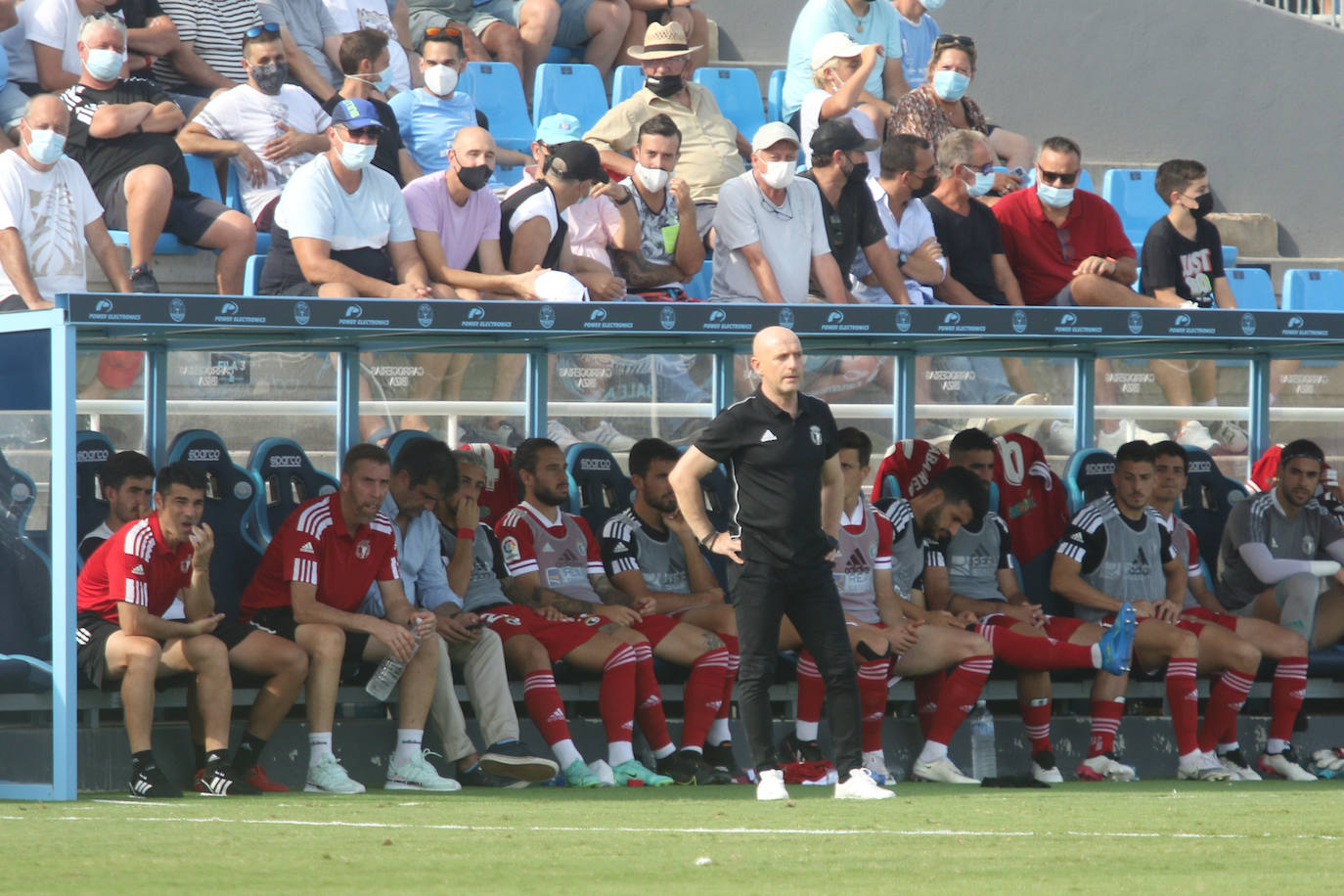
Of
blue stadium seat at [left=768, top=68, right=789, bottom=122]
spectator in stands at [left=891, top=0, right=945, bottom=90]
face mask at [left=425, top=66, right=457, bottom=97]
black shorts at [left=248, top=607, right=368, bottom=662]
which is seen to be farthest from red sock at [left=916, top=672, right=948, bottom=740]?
spectator in stands at [left=891, top=0, right=945, bottom=90]

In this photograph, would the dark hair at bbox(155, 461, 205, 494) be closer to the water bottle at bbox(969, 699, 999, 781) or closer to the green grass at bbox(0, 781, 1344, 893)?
the green grass at bbox(0, 781, 1344, 893)

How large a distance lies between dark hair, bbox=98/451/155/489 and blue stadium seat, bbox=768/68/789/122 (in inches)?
279

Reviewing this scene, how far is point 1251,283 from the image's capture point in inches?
524

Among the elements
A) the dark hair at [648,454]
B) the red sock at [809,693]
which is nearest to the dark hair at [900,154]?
the dark hair at [648,454]

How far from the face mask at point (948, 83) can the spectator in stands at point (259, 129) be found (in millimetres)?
4016

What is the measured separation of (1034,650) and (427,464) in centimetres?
324

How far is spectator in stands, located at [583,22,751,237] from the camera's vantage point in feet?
39.9

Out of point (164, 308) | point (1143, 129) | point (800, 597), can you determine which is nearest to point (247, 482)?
point (164, 308)

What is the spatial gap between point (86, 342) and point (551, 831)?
13.4ft

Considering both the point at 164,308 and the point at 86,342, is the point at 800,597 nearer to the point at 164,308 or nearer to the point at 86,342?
the point at 164,308

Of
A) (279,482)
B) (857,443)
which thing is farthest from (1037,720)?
(279,482)

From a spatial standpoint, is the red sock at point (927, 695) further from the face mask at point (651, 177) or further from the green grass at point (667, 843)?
the face mask at point (651, 177)

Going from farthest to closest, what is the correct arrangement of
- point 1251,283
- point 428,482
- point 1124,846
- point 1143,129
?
point 1143,129 < point 1251,283 < point 428,482 < point 1124,846

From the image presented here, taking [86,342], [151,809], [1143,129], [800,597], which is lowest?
[151,809]
